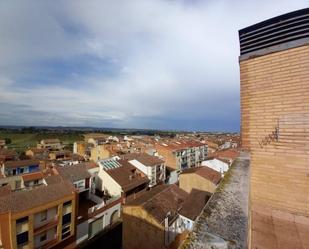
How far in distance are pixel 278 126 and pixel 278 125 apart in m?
0.02

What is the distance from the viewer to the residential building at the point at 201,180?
1037 inches

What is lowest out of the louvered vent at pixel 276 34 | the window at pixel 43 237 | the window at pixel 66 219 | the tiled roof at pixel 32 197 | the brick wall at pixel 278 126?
the window at pixel 43 237

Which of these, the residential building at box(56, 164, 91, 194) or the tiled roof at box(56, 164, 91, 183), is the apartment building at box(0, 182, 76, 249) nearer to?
the tiled roof at box(56, 164, 91, 183)

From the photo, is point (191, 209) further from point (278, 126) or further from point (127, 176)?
point (278, 126)

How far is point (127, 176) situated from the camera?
29.3 m

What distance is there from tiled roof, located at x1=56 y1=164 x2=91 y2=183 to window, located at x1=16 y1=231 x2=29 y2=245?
32.3 feet

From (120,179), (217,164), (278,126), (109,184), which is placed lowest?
(109,184)

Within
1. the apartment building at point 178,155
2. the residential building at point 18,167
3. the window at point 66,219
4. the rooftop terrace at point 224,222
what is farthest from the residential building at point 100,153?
the rooftop terrace at point 224,222

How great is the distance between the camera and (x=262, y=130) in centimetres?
444

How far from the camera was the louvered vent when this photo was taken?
4215 millimetres

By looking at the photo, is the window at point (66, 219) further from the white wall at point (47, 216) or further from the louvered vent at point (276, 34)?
the louvered vent at point (276, 34)

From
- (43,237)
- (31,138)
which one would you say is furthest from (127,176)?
(31,138)

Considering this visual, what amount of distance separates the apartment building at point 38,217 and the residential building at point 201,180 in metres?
15.1

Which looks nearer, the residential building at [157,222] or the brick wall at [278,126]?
the brick wall at [278,126]
